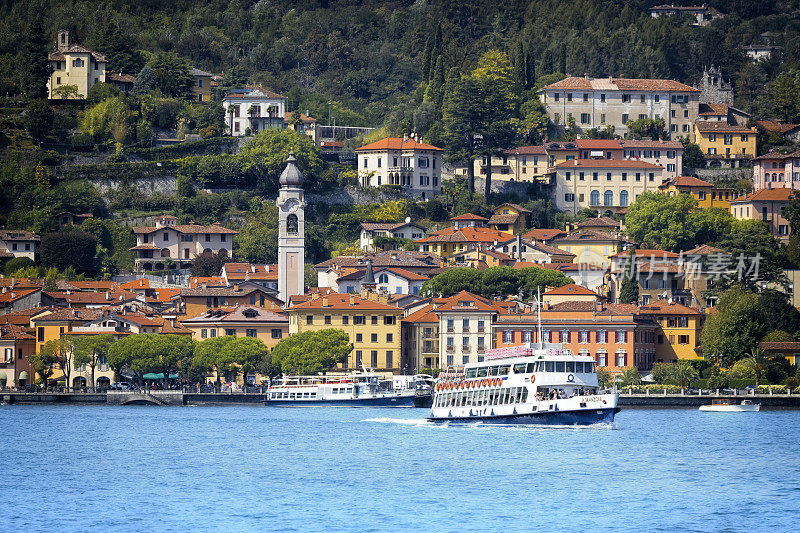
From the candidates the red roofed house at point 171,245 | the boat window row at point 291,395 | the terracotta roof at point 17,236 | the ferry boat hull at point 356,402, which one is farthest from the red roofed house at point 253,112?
the ferry boat hull at point 356,402

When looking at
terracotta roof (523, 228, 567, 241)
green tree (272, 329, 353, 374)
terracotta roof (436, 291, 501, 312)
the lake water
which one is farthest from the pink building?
the lake water

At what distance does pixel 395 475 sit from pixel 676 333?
142ft

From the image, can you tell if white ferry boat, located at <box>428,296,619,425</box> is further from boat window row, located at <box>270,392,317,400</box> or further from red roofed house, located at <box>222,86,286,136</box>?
red roofed house, located at <box>222,86,286,136</box>

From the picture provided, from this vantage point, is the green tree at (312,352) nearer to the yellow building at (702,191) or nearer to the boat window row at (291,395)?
the boat window row at (291,395)

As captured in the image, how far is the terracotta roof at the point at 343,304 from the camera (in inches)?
3957

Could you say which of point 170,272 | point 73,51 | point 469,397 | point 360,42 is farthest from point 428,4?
point 469,397

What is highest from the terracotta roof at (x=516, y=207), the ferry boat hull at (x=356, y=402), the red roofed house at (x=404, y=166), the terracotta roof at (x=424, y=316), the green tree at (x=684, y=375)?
the red roofed house at (x=404, y=166)

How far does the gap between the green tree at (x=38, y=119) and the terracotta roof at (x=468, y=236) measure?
99.6 ft

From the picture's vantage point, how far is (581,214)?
412 feet

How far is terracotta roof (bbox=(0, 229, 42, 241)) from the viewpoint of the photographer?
11631 centimetres

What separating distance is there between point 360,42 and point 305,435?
110368 millimetres

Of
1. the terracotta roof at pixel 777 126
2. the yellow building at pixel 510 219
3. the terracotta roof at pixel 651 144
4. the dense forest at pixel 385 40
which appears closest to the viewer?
the yellow building at pixel 510 219

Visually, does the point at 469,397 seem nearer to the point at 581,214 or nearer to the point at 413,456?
the point at 413,456

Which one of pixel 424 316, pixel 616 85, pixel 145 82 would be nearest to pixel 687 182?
pixel 616 85
